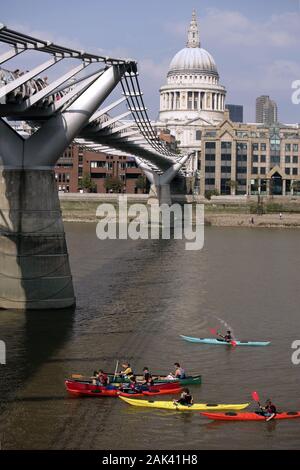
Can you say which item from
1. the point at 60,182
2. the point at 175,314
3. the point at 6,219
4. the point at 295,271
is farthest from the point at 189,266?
the point at 60,182

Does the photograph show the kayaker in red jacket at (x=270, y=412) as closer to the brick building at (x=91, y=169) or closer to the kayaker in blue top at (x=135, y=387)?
the kayaker in blue top at (x=135, y=387)

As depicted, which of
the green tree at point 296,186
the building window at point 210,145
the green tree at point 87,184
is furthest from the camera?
the building window at point 210,145

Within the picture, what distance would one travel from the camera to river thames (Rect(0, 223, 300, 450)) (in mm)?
26906

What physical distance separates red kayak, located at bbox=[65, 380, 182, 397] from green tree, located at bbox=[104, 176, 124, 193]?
361 feet

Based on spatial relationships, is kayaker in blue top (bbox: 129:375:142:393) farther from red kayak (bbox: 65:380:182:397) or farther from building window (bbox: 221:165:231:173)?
building window (bbox: 221:165:231:173)

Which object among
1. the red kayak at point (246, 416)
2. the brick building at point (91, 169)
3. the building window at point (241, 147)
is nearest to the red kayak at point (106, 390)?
the red kayak at point (246, 416)

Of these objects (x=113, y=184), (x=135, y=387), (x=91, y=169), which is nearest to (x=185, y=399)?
(x=135, y=387)

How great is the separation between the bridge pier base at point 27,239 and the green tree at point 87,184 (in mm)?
95439

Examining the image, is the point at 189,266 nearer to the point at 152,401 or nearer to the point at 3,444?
the point at 152,401

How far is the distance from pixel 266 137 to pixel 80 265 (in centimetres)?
8744

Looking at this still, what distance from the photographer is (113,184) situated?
463 ft

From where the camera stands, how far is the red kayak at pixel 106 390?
101ft

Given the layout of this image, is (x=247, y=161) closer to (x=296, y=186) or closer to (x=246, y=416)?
(x=296, y=186)

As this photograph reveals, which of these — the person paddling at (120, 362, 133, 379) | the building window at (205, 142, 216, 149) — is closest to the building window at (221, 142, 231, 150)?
the building window at (205, 142, 216, 149)
